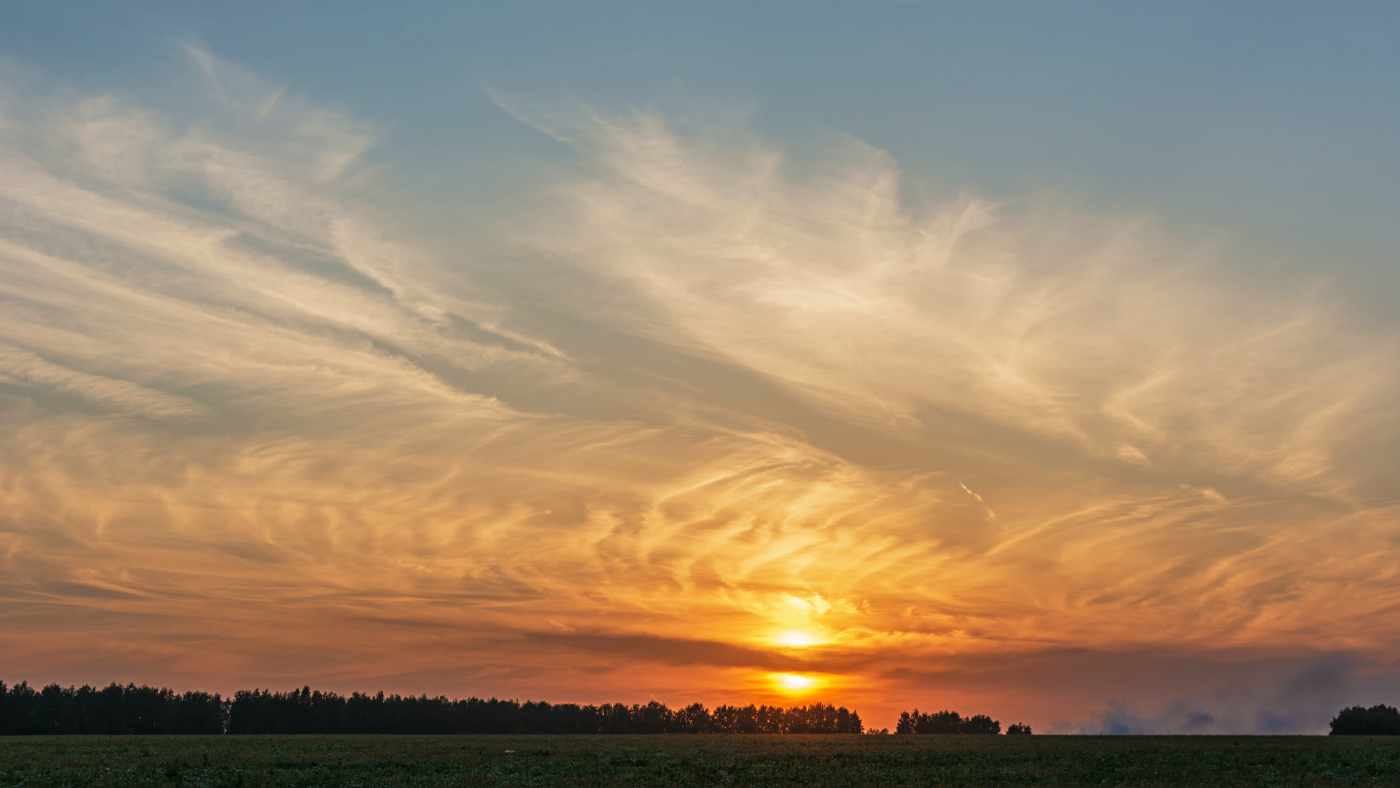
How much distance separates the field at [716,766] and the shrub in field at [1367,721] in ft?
275

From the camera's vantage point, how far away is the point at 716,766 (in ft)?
223

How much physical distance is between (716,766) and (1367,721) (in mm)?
143396

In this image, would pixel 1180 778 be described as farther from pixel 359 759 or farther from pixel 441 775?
pixel 359 759

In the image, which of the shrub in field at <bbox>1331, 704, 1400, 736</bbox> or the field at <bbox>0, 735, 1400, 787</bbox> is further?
the shrub in field at <bbox>1331, 704, 1400, 736</bbox>

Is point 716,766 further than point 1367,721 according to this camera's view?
No

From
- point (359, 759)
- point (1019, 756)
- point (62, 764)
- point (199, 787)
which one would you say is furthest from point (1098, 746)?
point (62, 764)

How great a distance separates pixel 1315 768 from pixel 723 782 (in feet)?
129

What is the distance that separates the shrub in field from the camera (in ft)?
498

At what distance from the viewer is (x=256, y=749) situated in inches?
3408

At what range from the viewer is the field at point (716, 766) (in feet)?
188

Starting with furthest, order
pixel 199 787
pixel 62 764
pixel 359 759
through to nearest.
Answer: pixel 359 759, pixel 62 764, pixel 199 787

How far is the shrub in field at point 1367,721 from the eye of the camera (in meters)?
152

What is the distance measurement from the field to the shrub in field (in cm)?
8375

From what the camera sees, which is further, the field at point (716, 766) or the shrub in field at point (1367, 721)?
the shrub in field at point (1367, 721)
